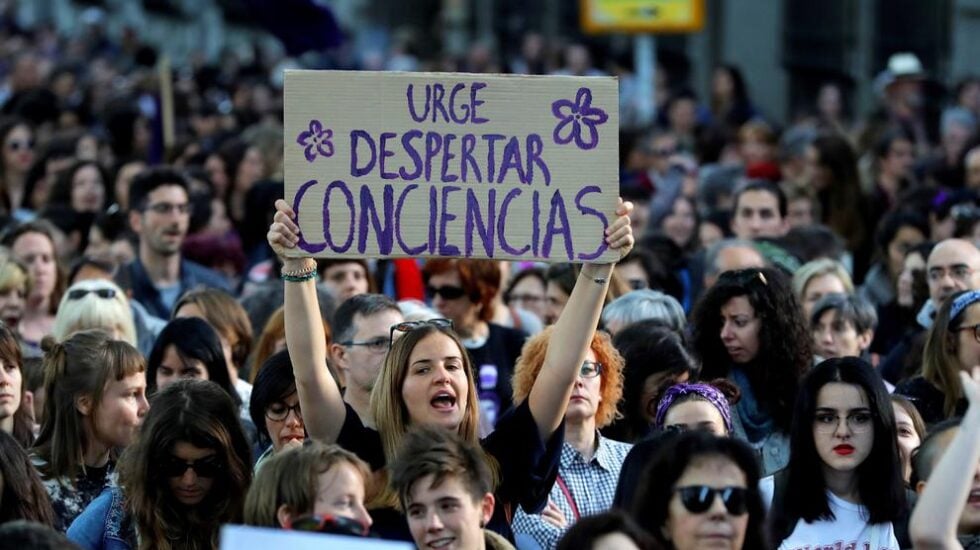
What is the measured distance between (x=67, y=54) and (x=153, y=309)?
23004 millimetres

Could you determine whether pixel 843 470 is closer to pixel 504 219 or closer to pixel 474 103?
pixel 504 219

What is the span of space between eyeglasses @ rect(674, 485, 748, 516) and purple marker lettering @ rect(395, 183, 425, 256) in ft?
4.44

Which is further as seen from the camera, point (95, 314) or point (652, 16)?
point (652, 16)

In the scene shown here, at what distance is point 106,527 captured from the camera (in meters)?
6.32

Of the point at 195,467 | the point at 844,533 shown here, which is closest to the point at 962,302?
the point at 844,533

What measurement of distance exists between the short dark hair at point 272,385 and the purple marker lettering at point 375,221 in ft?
2.14

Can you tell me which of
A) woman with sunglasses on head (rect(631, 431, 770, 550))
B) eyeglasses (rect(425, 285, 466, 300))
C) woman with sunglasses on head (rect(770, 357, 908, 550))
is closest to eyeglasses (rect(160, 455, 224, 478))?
woman with sunglasses on head (rect(631, 431, 770, 550))

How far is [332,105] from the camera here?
21.1 feet

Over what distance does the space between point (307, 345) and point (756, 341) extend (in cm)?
231

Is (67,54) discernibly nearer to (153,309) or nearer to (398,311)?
(153,309)

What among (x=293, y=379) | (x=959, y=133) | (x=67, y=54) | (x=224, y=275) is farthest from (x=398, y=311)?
(x=67, y=54)

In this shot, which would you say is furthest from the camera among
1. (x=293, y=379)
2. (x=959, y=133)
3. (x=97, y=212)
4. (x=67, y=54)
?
(x=67, y=54)

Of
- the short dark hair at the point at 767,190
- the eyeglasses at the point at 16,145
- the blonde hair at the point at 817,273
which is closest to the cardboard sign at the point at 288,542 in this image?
the blonde hair at the point at 817,273

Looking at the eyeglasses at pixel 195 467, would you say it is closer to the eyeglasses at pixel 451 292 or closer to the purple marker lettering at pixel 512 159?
the purple marker lettering at pixel 512 159
